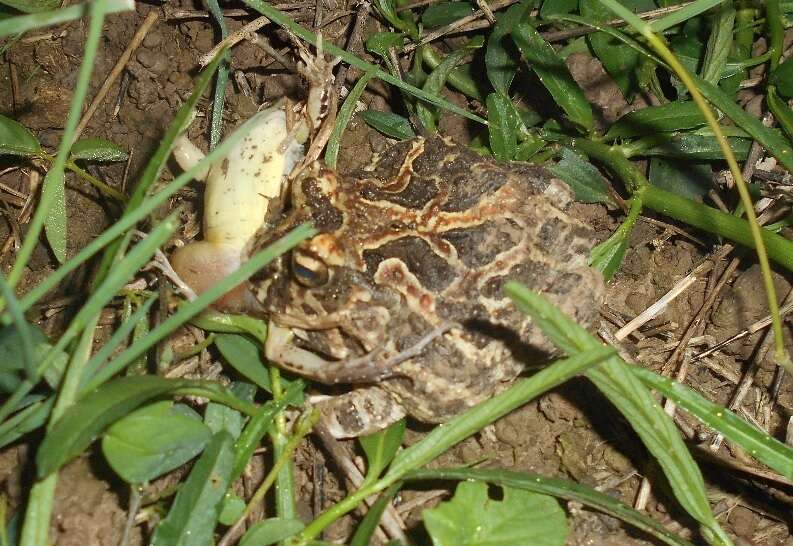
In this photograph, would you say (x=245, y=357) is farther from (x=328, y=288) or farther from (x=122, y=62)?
(x=122, y=62)

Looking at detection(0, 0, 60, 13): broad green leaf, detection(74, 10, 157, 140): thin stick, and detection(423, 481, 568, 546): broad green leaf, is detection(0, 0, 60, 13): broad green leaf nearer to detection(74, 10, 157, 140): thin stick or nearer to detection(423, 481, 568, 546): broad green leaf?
detection(74, 10, 157, 140): thin stick

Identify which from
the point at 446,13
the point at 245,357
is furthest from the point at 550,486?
the point at 446,13

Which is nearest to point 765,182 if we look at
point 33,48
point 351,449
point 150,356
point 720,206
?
point 720,206

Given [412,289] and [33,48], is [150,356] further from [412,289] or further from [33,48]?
[33,48]

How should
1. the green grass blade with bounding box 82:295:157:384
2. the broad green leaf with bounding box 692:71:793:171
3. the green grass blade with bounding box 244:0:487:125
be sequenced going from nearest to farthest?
Answer: the green grass blade with bounding box 82:295:157:384 < the broad green leaf with bounding box 692:71:793:171 < the green grass blade with bounding box 244:0:487:125

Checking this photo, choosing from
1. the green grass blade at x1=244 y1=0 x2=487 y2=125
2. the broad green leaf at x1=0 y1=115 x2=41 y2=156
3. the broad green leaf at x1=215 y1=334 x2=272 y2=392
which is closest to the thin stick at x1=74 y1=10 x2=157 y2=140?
the broad green leaf at x1=0 y1=115 x2=41 y2=156

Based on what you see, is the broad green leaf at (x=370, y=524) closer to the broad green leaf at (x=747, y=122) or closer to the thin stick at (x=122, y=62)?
the broad green leaf at (x=747, y=122)

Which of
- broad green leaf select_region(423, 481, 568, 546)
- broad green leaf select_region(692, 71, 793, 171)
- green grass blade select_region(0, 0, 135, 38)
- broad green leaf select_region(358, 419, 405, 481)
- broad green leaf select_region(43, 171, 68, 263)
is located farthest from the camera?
broad green leaf select_region(43, 171, 68, 263)
